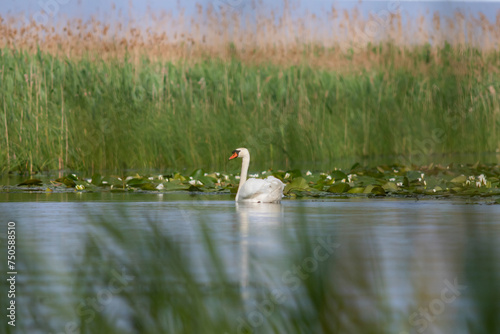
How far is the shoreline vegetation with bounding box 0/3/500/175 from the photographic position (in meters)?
15.6

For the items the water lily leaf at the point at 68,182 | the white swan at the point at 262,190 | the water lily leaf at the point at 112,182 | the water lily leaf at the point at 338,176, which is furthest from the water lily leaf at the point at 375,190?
the water lily leaf at the point at 68,182

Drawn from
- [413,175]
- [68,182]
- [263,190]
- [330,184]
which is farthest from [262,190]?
[413,175]

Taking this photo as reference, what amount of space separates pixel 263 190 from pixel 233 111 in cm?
707

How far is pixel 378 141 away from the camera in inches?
736

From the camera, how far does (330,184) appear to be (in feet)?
38.6

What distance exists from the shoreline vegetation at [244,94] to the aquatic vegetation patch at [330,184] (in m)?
2.83

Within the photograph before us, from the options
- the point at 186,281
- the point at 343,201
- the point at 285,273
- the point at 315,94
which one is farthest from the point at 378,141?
the point at 186,281

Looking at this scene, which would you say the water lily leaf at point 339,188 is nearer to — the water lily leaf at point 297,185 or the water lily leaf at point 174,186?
the water lily leaf at point 297,185

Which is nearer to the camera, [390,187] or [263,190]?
[263,190]

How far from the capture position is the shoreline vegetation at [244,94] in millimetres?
15570

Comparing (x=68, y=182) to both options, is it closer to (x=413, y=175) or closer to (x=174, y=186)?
(x=174, y=186)

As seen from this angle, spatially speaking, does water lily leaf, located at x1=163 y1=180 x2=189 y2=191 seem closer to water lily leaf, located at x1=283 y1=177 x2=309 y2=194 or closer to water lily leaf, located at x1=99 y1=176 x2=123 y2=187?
water lily leaf, located at x1=99 y1=176 x2=123 y2=187

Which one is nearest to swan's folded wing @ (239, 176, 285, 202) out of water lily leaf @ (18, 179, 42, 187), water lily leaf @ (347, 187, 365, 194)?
water lily leaf @ (347, 187, 365, 194)

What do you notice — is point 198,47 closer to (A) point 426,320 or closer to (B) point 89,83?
(B) point 89,83
